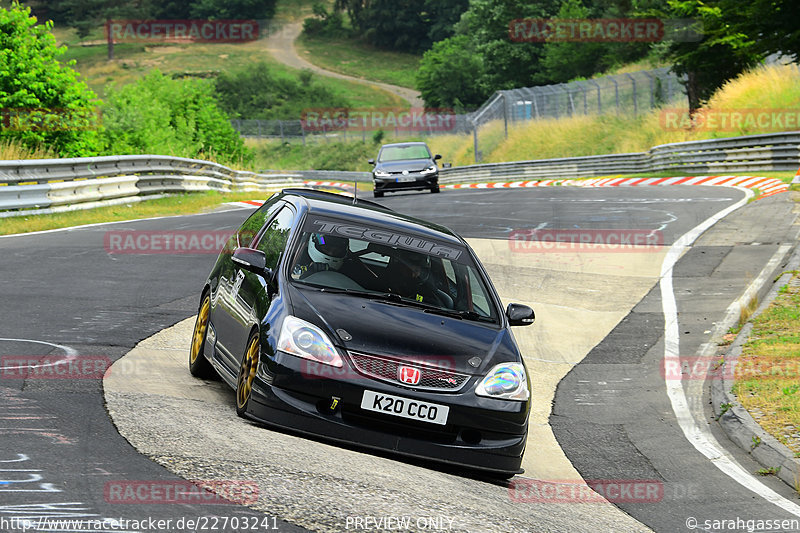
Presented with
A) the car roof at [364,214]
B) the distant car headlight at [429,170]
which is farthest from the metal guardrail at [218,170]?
the car roof at [364,214]

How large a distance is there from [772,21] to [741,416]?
20173 mm

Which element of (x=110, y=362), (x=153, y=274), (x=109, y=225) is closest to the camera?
(x=110, y=362)

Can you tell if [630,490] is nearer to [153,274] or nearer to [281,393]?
[281,393]

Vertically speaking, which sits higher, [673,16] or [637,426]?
[673,16]

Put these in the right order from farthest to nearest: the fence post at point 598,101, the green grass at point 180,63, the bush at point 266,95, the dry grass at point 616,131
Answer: the green grass at point 180,63 → the bush at point 266,95 → the fence post at point 598,101 → the dry grass at point 616,131

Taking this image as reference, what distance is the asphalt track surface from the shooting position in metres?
5.41

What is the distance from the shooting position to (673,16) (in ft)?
133

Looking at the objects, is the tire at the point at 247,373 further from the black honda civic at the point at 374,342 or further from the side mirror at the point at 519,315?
the side mirror at the point at 519,315

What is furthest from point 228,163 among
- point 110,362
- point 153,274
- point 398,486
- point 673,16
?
point 398,486

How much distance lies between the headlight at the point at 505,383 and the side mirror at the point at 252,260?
1.80 meters

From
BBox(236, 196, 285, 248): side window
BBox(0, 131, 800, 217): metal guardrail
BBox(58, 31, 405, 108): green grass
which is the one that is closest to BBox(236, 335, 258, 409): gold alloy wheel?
BBox(236, 196, 285, 248): side window

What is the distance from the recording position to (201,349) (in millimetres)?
8609

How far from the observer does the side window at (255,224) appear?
8922 millimetres

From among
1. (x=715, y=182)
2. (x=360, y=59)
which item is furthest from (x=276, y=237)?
(x=360, y=59)
